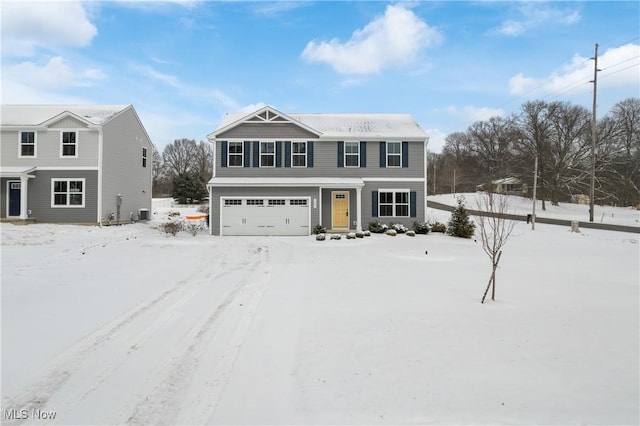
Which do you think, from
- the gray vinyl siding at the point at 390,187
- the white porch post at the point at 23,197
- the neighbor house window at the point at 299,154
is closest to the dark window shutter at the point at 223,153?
the neighbor house window at the point at 299,154

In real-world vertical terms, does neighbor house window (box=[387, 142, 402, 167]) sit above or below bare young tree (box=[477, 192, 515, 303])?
above

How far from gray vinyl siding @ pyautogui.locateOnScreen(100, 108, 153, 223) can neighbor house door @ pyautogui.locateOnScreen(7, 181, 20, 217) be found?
4.45 meters

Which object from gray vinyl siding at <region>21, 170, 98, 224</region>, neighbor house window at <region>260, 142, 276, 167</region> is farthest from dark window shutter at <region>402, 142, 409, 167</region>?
gray vinyl siding at <region>21, 170, 98, 224</region>

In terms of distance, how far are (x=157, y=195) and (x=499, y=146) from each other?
5221 centimetres

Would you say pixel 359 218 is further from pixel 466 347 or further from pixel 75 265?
pixel 466 347

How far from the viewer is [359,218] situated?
19516 mm

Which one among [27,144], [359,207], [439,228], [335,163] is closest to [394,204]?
[359,207]

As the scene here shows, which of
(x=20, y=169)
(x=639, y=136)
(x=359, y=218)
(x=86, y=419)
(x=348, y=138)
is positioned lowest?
(x=86, y=419)

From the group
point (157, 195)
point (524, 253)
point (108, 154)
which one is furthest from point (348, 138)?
point (157, 195)

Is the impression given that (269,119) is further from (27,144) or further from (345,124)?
(27,144)

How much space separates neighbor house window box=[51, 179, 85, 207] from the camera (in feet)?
65.3

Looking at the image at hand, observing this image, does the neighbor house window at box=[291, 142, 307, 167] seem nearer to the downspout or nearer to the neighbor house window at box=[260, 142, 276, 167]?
the neighbor house window at box=[260, 142, 276, 167]

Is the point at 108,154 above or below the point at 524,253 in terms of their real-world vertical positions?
above

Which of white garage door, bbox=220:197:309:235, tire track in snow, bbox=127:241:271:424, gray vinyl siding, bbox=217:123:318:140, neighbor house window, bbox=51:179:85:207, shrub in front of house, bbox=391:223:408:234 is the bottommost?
tire track in snow, bbox=127:241:271:424
